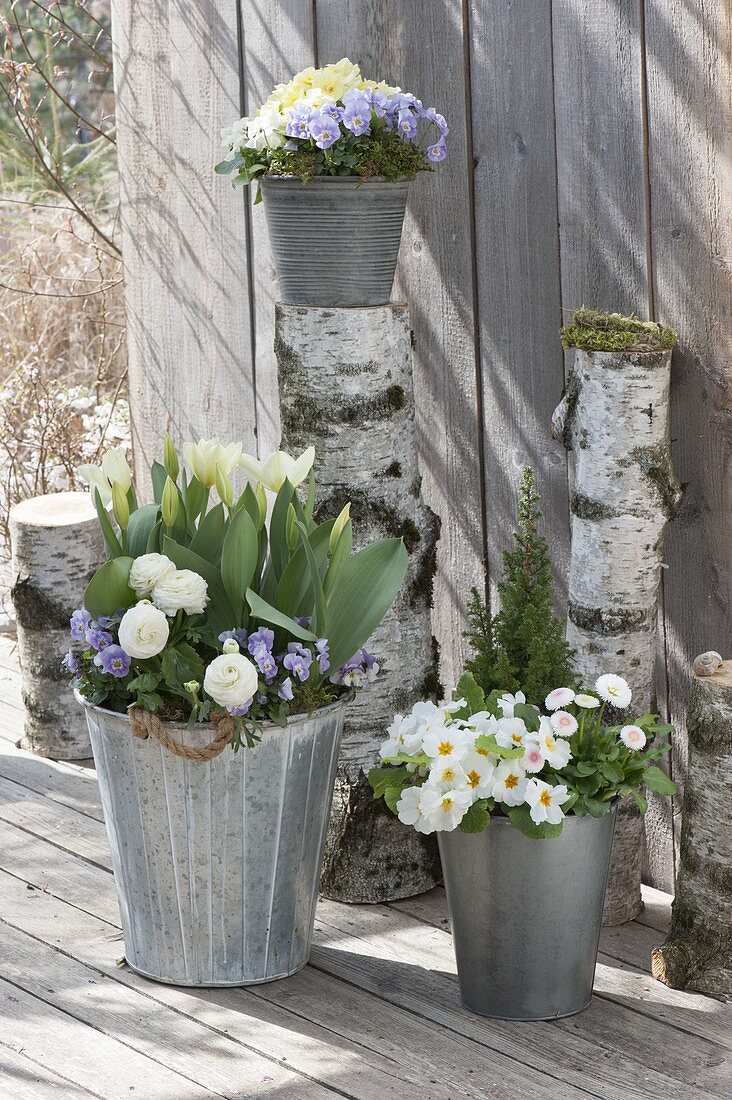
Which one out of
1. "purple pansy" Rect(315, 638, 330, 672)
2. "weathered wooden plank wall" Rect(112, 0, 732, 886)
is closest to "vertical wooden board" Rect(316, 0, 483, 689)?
"weathered wooden plank wall" Rect(112, 0, 732, 886)

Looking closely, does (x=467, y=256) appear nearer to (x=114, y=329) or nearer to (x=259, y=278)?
(x=259, y=278)

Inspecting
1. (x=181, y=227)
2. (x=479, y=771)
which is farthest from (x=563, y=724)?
(x=181, y=227)

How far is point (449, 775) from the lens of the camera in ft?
6.76

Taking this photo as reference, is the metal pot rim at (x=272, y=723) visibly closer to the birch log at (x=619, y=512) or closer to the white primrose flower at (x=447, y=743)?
the white primrose flower at (x=447, y=743)

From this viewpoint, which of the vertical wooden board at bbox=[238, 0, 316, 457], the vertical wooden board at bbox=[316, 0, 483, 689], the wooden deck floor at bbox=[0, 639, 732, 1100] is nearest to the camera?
the wooden deck floor at bbox=[0, 639, 732, 1100]

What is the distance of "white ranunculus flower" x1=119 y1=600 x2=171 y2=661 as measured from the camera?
80.8 inches

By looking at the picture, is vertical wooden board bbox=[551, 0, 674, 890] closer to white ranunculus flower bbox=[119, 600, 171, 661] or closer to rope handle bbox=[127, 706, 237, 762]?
rope handle bbox=[127, 706, 237, 762]

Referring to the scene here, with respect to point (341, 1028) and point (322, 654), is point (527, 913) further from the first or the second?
point (322, 654)

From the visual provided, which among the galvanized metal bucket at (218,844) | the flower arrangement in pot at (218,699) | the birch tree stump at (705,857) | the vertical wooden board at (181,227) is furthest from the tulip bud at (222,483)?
the vertical wooden board at (181,227)

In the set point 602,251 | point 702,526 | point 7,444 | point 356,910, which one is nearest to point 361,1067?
point 356,910

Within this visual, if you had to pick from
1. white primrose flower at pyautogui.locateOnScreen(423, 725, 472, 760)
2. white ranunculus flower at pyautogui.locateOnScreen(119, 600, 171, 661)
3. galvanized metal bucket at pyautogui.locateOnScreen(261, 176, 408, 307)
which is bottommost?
white primrose flower at pyautogui.locateOnScreen(423, 725, 472, 760)

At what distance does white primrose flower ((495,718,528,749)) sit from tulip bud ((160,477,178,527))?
62 cm

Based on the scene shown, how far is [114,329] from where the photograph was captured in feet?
16.6

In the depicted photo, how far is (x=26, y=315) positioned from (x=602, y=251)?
9.64ft
